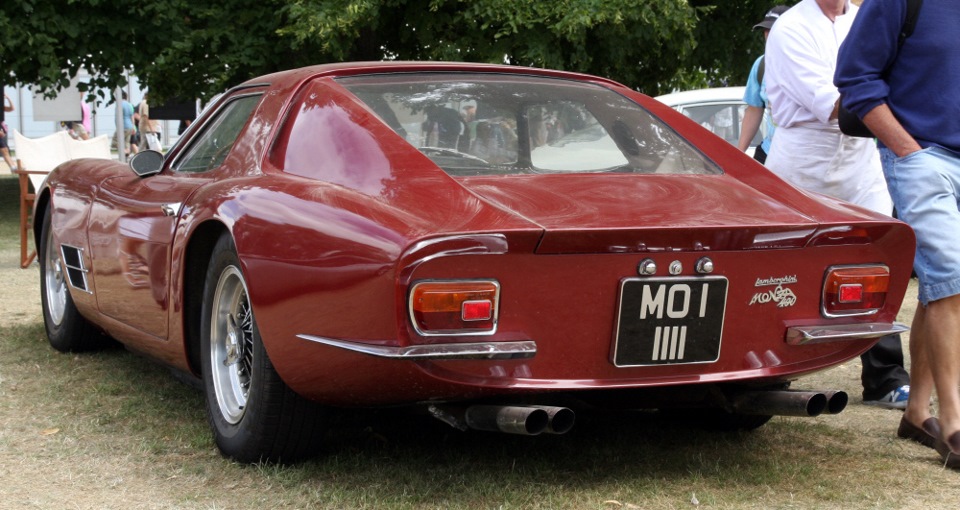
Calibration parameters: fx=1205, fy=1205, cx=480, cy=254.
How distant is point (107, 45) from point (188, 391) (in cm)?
1160

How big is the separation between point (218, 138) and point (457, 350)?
1869 millimetres

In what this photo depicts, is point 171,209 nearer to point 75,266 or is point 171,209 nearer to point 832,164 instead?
point 75,266

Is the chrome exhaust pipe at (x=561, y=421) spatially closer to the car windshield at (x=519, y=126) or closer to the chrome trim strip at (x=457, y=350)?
the chrome trim strip at (x=457, y=350)

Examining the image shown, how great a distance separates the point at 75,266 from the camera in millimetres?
5043

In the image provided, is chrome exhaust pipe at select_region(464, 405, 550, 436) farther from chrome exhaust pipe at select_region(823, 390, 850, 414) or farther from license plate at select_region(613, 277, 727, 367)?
chrome exhaust pipe at select_region(823, 390, 850, 414)

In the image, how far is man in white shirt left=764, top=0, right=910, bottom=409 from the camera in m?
4.60

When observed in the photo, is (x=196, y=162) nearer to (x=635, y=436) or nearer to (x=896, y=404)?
(x=635, y=436)

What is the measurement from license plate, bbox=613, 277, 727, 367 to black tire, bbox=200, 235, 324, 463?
3.08ft

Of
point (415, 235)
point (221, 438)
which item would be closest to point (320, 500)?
point (221, 438)

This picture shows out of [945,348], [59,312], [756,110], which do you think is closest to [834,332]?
[945,348]

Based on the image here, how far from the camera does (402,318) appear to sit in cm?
282

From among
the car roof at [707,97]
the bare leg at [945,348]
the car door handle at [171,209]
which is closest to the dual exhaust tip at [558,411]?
the bare leg at [945,348]

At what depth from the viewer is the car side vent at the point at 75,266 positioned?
4.93 m

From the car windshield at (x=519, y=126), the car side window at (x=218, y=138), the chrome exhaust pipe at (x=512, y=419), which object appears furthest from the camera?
the car side window at (x=218, y=138)
